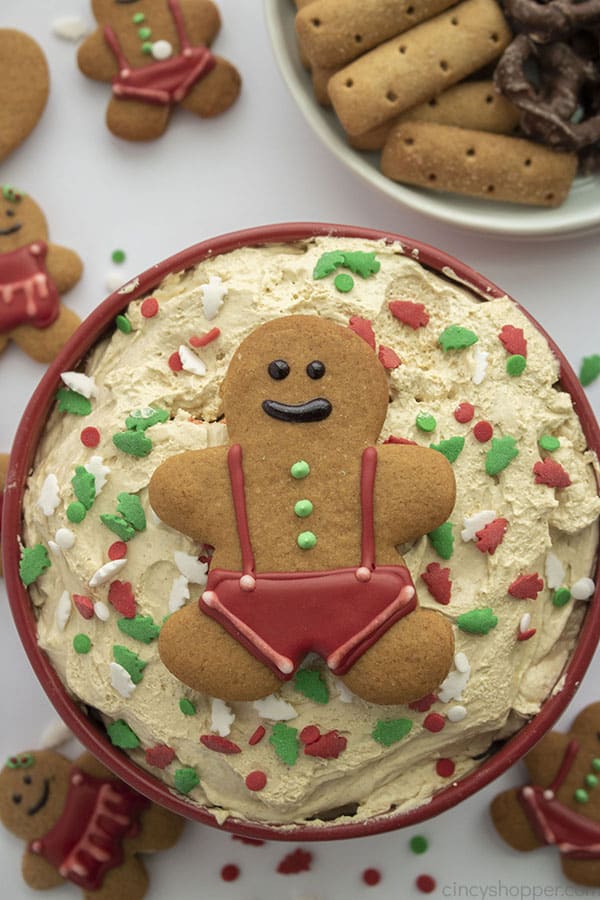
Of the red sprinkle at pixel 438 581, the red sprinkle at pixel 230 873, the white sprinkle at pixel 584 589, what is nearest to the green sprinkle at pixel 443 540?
the red sprinkle at pixel 438 581

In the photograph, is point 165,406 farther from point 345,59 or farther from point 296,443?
point 345,59

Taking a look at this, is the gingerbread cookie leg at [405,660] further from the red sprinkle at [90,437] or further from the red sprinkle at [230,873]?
the red sprinkle at [230,873]

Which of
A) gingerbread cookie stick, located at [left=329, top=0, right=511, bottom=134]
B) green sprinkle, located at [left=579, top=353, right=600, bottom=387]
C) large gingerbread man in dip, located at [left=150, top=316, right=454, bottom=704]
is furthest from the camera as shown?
green sprinkle, located at [left=579, top=353, right=600, bottom=387]

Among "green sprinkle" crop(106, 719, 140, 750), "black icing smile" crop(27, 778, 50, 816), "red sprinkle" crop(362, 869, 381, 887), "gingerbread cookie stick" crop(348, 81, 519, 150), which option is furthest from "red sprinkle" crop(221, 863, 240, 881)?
"gingerbread cookie stick" crop(348, 81, 519, 150)

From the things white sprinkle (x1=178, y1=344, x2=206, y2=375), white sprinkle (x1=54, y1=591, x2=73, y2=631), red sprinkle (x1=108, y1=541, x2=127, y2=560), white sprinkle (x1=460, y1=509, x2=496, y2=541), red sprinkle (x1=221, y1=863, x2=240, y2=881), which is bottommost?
red sprinkle (x1=221, y1=863, x2=240, y2=881)

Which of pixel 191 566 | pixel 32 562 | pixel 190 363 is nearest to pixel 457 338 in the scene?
pixel 190 363

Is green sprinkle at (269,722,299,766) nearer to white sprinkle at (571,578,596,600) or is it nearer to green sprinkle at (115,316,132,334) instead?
white sprinkle at (571,578,596,600)

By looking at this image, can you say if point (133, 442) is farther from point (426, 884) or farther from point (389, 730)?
point (426, 884)
